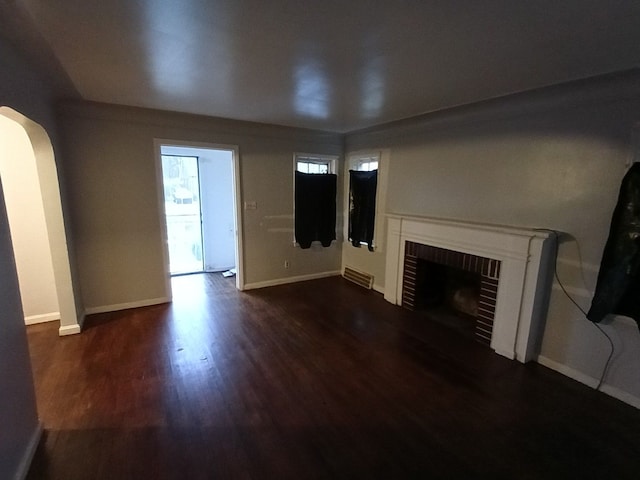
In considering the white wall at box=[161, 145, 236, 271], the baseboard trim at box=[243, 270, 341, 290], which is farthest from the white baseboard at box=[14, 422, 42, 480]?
the white wall at box=[161, 145, 236, 271]

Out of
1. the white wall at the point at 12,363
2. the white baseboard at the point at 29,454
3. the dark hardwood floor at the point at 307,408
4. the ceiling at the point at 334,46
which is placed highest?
the ceiling at the point at 334,46

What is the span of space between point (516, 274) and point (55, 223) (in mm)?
4334

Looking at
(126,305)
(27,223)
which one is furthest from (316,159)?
(27,223)

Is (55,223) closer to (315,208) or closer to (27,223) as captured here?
(27,223)

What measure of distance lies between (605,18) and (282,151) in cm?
360

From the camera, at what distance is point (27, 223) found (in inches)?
124

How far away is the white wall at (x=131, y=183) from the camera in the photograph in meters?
3.29

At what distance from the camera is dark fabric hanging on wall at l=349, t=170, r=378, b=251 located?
4469 millimetres

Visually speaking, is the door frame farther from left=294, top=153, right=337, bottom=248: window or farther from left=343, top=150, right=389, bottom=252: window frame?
left=343, top=150, right=389, bottom=252: window frame

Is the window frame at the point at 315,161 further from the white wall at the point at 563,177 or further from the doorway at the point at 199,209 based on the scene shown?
the white wall at the point at 563,177

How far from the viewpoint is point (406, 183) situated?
3967 mm

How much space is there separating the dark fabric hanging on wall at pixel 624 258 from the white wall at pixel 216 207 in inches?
193

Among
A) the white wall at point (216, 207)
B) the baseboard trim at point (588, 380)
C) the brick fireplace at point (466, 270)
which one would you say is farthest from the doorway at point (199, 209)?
the baseboard trim at point (588, 380)

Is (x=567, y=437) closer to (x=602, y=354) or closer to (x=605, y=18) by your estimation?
(x=602, y=354)
